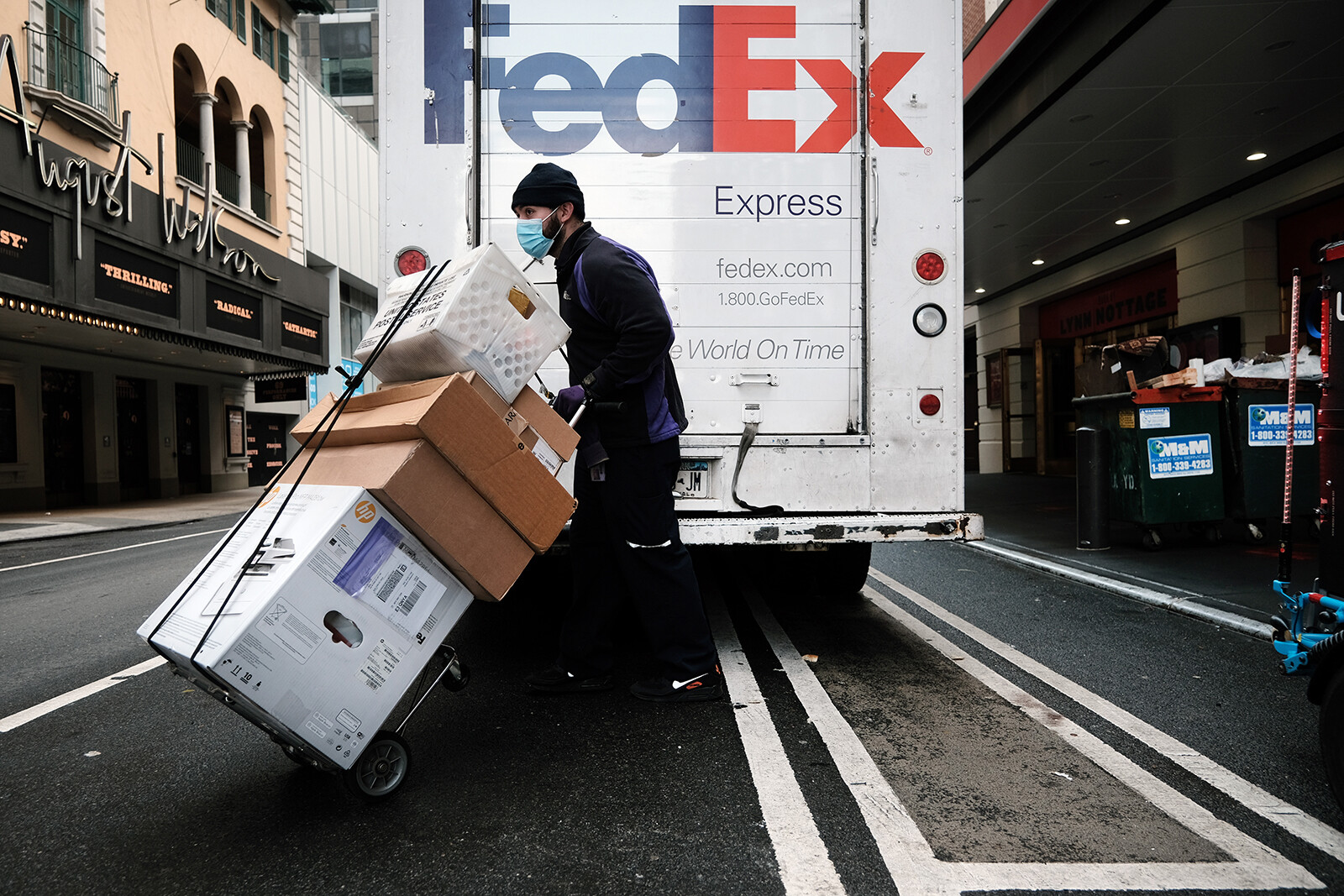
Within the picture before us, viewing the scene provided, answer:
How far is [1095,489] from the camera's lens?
7.98 m

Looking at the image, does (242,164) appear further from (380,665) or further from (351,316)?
(380,665)

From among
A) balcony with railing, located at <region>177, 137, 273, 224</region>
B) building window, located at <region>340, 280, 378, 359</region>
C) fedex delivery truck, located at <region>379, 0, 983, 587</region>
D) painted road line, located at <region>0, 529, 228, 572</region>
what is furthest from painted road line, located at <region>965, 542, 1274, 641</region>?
building window, located at <region>340, 280, 378, 359</region>

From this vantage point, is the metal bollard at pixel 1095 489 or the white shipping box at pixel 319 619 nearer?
the white shipping box at pixel 319 619

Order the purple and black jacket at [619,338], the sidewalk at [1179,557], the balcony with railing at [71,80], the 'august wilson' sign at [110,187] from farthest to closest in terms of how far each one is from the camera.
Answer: the balcony with railing at [71,80] < the 'august wilson' sign at [110,187] < the sidewalk at [1179,557] < the purple and black jacket at [619,338]

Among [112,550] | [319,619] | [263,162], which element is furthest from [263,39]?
[319,619]

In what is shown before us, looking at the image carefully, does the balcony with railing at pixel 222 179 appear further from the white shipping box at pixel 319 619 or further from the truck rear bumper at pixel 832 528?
the white shipping box at pixel 319 619

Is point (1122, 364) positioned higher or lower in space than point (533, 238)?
lower

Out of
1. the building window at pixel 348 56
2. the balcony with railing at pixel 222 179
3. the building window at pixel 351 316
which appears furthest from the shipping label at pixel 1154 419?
the building window at pixel 348 56

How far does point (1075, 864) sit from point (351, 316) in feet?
105

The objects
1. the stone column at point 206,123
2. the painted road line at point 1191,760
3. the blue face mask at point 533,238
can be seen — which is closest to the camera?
the painted road line at point 1191,760

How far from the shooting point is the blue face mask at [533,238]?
3488 millimetres

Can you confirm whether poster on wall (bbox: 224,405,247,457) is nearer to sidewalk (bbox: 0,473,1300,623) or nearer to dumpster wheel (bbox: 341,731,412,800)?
sidewalk (bbox: 0,473,1300,623)

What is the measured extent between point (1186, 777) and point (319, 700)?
2.72m

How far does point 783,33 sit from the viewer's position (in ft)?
13.3
